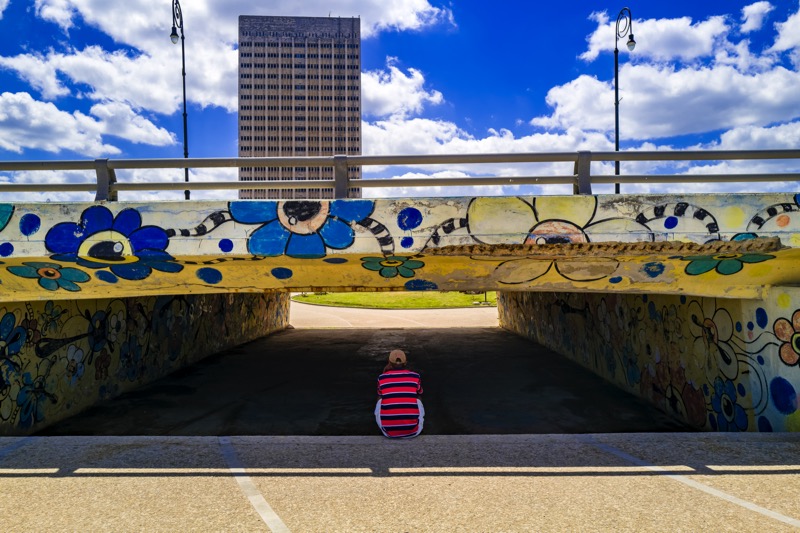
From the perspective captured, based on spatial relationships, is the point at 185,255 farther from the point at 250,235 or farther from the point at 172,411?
Result: the point at 172,411

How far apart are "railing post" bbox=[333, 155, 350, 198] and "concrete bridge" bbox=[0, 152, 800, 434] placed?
3cm

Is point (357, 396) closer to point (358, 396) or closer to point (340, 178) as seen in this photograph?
point (358, 396)

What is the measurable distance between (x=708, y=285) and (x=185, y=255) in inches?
310

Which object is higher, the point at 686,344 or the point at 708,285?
the point at 708,285

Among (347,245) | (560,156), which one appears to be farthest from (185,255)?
(560,156)

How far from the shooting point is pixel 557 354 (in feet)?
52.3

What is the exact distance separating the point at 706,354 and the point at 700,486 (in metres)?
4.02

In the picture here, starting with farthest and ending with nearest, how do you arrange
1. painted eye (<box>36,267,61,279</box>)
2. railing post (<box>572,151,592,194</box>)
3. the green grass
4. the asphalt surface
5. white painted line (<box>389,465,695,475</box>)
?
1. the green grass
2. the asphalt surface
3. painted eye (<box>36,267,61,279</box>)
4. railing post (<box>572,151,592,194</box>)
5. white painted line (<box>389,465,695,475</box>)

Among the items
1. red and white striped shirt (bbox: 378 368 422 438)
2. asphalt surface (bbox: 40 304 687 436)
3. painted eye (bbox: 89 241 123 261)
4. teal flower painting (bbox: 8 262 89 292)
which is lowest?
asphalt surface (bbox: 40 304 687 436)

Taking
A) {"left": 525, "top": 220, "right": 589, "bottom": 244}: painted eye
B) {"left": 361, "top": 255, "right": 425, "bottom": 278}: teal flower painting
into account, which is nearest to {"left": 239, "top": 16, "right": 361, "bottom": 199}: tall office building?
{"left": 361, "top": 255, "right": 425, "bottom": 278}: teal flower painting

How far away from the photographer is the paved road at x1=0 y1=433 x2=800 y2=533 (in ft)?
14.2

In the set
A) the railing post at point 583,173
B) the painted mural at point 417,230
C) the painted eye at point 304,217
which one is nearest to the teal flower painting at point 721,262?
the painted mural at point 417,230

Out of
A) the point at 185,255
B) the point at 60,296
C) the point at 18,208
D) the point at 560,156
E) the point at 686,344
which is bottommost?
the point at 686,344

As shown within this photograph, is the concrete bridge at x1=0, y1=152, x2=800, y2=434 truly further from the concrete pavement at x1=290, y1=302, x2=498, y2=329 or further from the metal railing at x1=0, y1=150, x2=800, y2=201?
the concrete pavement at x1=290, y1=302, x2=498, y2=329
